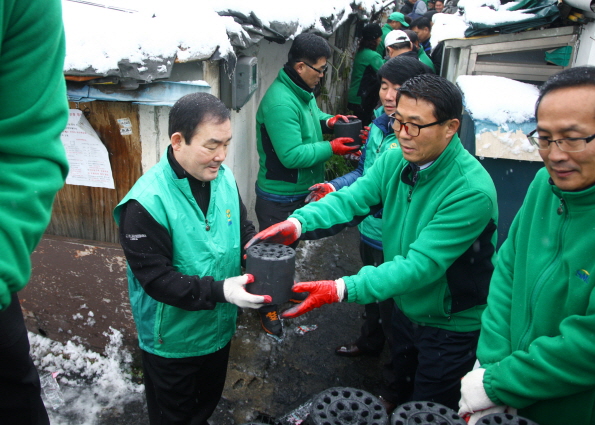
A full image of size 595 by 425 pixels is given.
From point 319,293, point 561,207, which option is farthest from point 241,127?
point 561,207

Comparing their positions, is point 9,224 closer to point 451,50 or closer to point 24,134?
point 24,134

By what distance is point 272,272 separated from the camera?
2.17 meters

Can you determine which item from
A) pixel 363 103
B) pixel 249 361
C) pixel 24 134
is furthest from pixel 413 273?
pixel 363 103

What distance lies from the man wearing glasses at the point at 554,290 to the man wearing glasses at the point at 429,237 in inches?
15.6

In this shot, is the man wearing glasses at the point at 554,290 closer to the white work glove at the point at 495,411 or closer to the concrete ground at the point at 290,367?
the white work glove at the point at 495,411

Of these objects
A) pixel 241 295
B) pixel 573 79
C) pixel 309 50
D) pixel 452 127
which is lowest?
pixel 241 295

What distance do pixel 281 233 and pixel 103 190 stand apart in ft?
5.47

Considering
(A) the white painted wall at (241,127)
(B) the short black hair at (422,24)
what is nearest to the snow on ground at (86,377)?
(A) the white painted wall at (241,127)

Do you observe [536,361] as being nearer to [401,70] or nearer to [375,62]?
[401,70]

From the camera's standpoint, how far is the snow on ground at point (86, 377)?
3373 mm

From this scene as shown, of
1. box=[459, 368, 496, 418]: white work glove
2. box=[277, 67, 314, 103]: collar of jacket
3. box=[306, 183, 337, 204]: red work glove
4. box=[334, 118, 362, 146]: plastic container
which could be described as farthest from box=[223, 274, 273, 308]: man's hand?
box=[334, 118, 362, 146]: plastic container

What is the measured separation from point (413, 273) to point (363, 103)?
Answer: 23.6 ft

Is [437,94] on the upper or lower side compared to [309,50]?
lower

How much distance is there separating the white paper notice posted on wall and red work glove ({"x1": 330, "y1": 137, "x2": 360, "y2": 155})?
2.23 m
